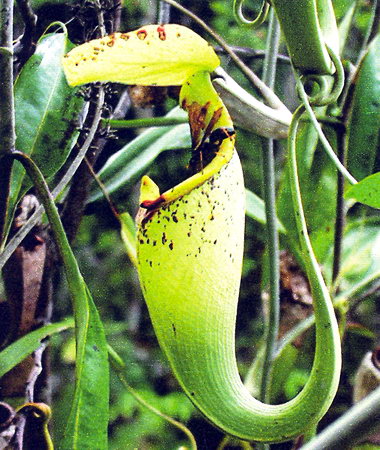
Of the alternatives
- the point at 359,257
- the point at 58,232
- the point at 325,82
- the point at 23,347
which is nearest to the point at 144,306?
the point at 359,257

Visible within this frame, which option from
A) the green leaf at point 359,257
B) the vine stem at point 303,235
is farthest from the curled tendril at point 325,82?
the green leaf at point 359,257

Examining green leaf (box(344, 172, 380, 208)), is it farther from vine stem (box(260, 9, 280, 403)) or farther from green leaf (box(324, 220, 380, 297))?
green leaf (box(324, 220, 380, 297))

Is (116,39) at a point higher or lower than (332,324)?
higher

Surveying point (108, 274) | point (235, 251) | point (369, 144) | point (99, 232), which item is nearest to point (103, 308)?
point (108, 274)

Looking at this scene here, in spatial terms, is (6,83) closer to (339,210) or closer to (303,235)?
(303,235)

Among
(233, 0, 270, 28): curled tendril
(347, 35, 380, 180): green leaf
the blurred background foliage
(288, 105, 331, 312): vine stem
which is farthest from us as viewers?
the blurred background foliage

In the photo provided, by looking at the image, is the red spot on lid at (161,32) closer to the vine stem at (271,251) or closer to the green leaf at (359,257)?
the vine stem at (271,251)

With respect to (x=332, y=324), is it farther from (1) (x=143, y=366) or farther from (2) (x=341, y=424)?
(1) (x=143, y=366)

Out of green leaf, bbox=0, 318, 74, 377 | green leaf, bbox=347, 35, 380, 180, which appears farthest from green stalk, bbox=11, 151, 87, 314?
green leaf, bbox=347, 35, 380, 180
